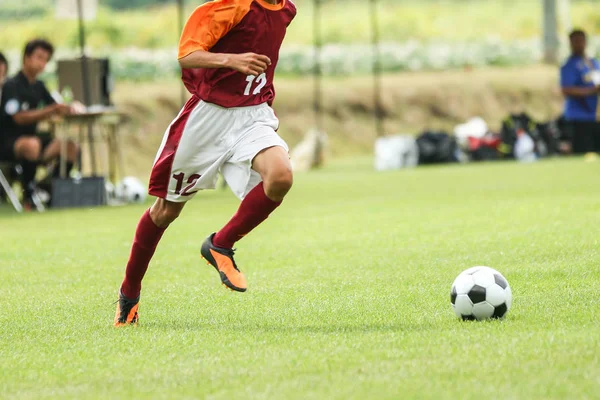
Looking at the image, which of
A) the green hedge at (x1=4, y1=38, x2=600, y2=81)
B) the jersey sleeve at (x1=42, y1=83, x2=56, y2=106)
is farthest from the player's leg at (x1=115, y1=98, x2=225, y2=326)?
the green hedge at (x1=4, y1=38, x2=600, y2=81)

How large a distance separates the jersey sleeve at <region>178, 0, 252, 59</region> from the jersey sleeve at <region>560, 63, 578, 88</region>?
1512cm

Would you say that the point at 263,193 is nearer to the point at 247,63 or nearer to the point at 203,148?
the point at 203,148

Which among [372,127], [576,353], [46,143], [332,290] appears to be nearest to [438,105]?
[372,127]

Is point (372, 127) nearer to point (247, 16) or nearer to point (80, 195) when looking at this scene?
point (80, 195)

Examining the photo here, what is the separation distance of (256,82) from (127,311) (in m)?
1.40

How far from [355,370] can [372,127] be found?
27.3 m

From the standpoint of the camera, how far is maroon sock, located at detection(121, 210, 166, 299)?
6.11 m

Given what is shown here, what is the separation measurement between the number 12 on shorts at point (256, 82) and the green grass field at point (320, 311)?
47.0 inches

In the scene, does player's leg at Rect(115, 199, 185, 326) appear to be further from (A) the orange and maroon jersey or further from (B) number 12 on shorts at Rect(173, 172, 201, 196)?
(A) the orange and maroon jersey

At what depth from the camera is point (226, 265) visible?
5.93 m

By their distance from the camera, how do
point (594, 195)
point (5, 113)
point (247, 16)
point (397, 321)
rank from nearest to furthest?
point (397, 321) → point (247, 16) → point (594, 195) → point (5, 113)

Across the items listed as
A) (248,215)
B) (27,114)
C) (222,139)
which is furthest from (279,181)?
(27,114)

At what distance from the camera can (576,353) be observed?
453 cm

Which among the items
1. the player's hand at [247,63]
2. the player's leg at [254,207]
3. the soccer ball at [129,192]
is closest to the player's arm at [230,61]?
the player's hand at [247,63]
